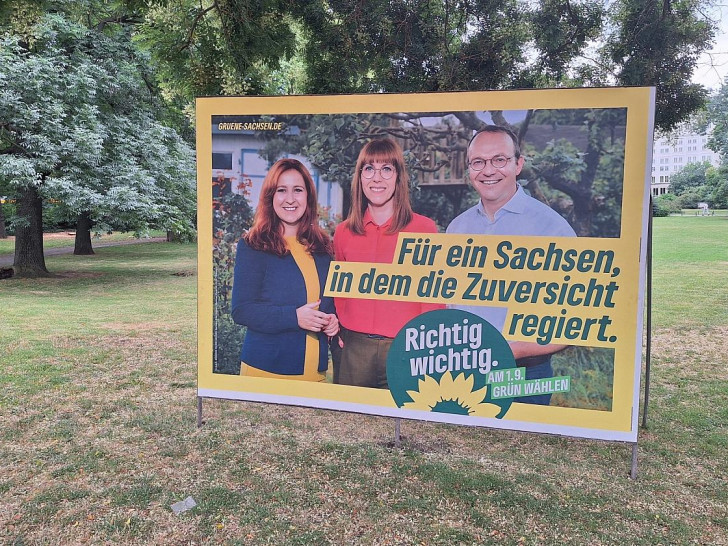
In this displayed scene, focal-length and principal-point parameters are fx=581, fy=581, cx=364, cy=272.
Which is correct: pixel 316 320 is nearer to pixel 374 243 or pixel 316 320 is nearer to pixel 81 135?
pixel 374 243

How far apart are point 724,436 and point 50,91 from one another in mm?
15276

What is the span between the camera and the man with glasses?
398cm

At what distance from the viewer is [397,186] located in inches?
167

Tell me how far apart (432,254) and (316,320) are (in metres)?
1.04

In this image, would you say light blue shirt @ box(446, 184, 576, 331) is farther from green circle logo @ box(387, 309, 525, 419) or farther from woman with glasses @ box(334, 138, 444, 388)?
woman with glasses @ box(334, 138, 444, 388)

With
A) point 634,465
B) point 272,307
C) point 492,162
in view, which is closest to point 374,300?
point 272,307

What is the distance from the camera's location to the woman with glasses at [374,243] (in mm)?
4242

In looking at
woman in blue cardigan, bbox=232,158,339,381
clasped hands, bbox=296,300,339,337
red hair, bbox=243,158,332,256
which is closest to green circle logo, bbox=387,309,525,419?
clasped hands, bbox=296,300,339,337

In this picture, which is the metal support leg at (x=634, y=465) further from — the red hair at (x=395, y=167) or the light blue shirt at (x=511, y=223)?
the red hair at (x=395, y=167)

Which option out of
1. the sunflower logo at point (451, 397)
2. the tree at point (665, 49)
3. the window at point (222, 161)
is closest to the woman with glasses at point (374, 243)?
the sunflower logo at point (451, 397)

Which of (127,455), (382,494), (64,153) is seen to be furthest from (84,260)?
(382,494)

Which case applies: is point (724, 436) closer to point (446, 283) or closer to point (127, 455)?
point (446, 283)

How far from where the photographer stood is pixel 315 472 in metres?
4.37

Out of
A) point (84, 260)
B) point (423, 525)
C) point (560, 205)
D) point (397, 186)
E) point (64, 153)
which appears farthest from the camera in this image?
point (84, 260)
